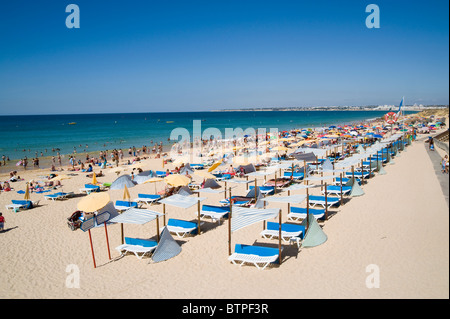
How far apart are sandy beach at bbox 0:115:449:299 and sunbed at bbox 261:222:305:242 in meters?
0.23

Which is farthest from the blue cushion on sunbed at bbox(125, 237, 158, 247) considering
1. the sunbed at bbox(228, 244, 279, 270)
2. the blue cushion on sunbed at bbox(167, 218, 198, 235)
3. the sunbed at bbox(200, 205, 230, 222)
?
the sunbed at bbox(200, 205, 230, 222)

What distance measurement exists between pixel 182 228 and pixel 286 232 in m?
3.21

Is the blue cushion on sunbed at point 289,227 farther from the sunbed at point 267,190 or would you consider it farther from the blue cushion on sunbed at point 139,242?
the sunbed at point 267,190

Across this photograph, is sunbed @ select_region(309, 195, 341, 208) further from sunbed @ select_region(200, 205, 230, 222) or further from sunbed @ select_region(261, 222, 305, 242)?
sunbed @ select_region(200, 205, 230, 222)

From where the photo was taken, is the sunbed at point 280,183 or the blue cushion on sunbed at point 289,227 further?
the sunbed at point 280,183

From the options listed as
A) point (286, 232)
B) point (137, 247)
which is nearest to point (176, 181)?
point (137, 247)

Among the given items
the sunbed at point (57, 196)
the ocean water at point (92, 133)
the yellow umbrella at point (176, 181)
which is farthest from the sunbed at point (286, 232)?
the ocean water at point (92, 133)

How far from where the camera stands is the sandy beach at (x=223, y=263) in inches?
250

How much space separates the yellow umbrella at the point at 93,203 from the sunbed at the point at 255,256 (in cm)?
365

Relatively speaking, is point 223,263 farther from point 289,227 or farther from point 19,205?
point 19,205

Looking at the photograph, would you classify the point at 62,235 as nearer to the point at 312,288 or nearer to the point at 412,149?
the point at 312,288

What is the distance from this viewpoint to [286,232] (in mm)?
9156

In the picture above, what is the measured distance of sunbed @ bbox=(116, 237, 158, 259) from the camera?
834cm
